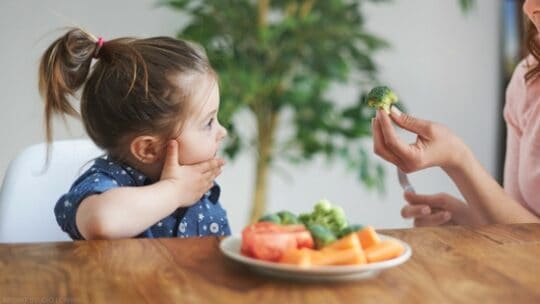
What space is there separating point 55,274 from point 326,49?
2.41 metres

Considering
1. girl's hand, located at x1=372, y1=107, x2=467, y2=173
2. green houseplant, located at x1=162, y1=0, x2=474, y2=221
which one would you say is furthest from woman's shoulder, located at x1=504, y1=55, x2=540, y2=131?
green houseplant, located at x1=162, y1=0, x2=474, y2=221

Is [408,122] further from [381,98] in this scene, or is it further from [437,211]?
[437,211]

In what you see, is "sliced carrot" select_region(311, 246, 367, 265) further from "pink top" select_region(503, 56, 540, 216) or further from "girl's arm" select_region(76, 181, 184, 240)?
"pink top" select_region(503, 56, 540, 216)

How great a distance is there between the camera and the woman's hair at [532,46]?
65.7 inches

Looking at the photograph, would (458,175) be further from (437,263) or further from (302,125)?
(302,125)

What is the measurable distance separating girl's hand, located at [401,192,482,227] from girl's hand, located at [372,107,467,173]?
0.49ft

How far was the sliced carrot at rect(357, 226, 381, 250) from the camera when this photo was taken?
35.3 inches

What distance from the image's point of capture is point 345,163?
342 centimetres

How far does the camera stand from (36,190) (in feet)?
4.68

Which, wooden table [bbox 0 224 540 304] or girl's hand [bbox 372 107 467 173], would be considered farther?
girl's hand [bbox 372 107 467 173]

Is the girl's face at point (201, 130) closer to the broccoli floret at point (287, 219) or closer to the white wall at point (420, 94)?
the broccoli floret at point (287, 219)

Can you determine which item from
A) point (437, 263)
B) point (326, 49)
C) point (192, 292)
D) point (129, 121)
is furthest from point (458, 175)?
point (326, 49)

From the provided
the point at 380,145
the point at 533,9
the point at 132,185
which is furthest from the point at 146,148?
Result: the point at 533,9

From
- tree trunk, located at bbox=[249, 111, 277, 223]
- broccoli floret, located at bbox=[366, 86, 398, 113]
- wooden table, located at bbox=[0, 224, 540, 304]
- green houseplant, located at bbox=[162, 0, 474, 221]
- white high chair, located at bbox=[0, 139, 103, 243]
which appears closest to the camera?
wooden table, located at bbox=[0, 224, 540, 304]
